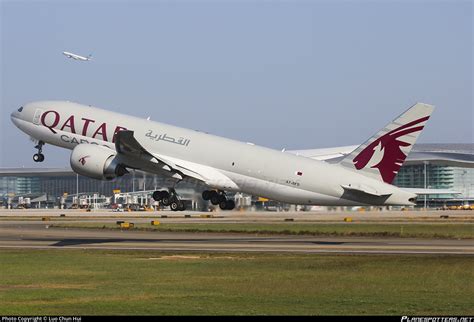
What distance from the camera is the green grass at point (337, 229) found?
78.9 m

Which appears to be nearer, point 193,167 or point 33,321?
point 33,321

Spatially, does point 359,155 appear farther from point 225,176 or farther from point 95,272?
point 95,272

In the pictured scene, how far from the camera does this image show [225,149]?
219 feet

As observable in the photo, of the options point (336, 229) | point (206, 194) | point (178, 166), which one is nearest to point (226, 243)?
point (206, 194)

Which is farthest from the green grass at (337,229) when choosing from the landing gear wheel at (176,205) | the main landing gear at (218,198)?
the landing gear wheel at (176,205)

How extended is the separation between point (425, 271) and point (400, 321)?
1908cm

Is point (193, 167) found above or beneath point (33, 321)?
above

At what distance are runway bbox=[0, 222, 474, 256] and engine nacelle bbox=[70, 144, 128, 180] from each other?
5.33 m

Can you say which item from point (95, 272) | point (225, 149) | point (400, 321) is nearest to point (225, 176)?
point (225, 149)

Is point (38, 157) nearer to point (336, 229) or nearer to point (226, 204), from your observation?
point (226, 204)

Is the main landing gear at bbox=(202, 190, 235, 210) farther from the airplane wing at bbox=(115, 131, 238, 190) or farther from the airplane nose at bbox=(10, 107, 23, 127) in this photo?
the airplane nose at bbox=(10, 107, 23, 127)

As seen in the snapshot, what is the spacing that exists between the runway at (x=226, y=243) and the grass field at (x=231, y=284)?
186 inches

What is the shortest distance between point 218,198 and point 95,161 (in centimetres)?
1019

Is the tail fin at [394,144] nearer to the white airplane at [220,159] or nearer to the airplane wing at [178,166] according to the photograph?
the white airplane at [220,159]
